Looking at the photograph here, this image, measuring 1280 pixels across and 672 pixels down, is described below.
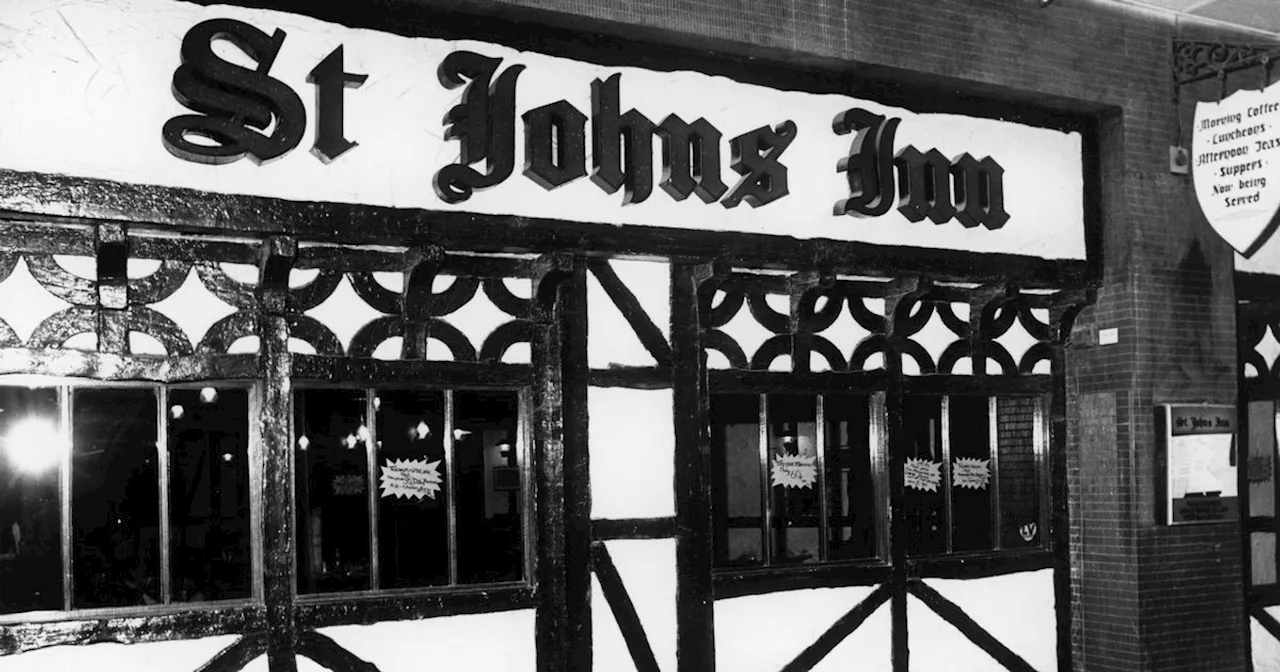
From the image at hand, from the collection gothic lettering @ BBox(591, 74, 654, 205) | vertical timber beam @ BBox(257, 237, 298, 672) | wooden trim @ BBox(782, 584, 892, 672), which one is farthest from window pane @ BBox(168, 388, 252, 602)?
wooden trim @ BBox(782, 584, 892, 672)

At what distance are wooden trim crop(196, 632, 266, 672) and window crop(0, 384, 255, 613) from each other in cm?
23

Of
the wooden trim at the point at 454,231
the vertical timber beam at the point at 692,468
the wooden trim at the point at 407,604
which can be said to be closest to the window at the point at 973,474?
the wooden trim at the point at 454,231

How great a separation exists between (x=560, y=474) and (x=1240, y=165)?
16.6 feet

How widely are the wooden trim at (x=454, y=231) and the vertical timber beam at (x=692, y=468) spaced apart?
23 cm

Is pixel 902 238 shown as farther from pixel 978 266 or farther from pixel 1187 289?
pixel 1187 289

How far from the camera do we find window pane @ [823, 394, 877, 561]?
7.78 metres

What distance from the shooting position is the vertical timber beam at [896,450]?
7.82m

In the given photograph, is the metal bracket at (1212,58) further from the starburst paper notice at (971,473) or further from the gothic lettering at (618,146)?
the gothic lettering at (618,146)

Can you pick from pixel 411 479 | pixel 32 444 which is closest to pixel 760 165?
pixel 411 479

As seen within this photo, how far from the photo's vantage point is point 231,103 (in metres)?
5.85

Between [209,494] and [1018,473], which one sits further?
[1018,473]

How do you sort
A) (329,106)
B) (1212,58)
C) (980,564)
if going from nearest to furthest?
(329,106), (980,564), (1212,58)

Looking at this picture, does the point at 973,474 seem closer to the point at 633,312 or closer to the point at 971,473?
the point at 971,473

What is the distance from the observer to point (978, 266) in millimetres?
8211
